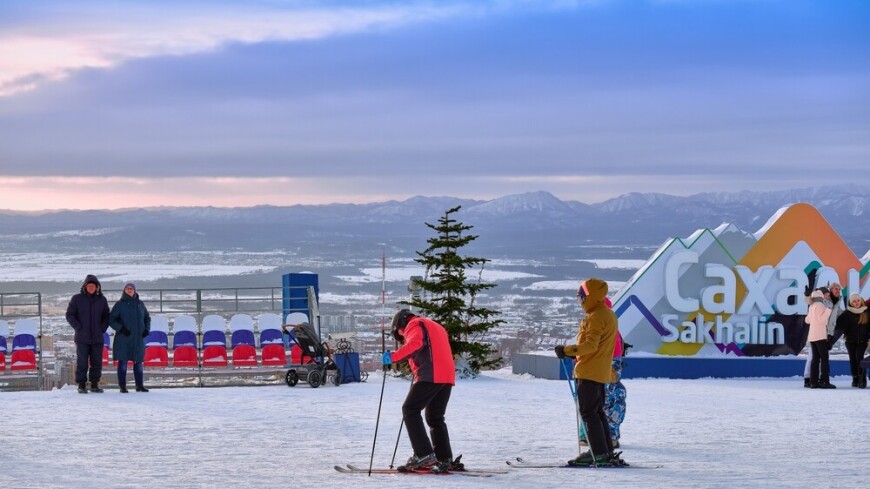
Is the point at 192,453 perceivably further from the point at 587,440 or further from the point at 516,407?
the point at 516,407

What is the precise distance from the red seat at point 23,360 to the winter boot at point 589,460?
1319cm

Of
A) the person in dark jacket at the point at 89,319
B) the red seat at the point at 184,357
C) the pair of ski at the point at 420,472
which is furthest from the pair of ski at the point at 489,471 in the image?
the red seat at the point at 184,357

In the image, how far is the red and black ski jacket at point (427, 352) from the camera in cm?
1192

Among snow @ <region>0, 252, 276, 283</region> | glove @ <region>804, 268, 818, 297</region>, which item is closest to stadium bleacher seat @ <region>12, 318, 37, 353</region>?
glove @ <region>804, 268, 818, 297</region>

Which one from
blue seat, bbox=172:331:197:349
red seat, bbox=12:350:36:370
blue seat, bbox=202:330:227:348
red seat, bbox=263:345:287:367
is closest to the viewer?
red seat, bbox=263:345:287:367

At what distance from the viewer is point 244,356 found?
23141 millimetres

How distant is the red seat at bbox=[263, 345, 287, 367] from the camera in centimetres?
2302

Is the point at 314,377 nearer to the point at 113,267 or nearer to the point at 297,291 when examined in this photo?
the point at 297,291

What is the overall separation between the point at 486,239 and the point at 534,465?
6826 inches

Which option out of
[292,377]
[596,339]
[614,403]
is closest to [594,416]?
[596,339]

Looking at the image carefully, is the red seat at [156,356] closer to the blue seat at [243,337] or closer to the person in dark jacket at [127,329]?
the blue seat at [243,337]

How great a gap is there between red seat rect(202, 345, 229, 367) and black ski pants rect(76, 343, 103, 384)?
9.23ft

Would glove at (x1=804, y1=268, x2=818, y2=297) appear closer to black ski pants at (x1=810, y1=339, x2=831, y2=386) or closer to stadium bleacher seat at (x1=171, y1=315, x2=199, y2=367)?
black ski pants at (x1=810, y1=339, x2=831, y2=386)

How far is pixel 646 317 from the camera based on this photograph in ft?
87.8
